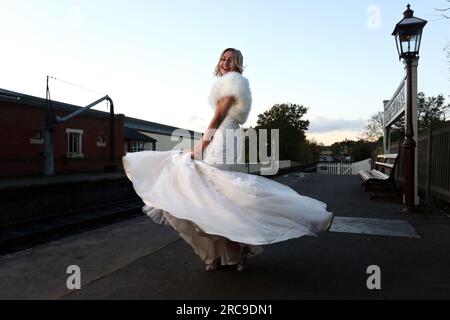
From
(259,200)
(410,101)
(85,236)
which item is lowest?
(85,236)

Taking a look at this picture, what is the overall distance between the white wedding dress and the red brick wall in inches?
891

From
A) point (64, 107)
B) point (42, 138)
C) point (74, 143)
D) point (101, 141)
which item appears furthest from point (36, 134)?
point (101, 141)

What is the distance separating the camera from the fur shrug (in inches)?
138

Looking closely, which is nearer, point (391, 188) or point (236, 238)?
point (236, 238)

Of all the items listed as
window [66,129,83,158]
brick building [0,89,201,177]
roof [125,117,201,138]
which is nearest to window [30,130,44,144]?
brick building [0,89,201,177]

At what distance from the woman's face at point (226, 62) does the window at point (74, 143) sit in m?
27.1

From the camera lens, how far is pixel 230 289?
10.6ft

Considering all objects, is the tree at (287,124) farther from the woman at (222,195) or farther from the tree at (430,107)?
the woman at (222,195)

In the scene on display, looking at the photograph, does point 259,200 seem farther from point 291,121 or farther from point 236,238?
point 291,121

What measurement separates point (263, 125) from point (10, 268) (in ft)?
109

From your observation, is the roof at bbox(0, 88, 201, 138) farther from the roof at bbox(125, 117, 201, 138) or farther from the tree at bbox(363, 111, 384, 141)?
the tree at bbox(363, 111, 384, 141)

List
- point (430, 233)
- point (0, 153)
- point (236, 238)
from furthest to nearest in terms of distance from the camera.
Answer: point (0, 153) → point (430, 233) → point (236, 238)

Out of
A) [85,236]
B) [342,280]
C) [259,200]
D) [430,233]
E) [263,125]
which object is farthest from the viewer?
[263,125]

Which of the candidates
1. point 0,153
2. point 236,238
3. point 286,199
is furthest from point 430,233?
point 0,153
